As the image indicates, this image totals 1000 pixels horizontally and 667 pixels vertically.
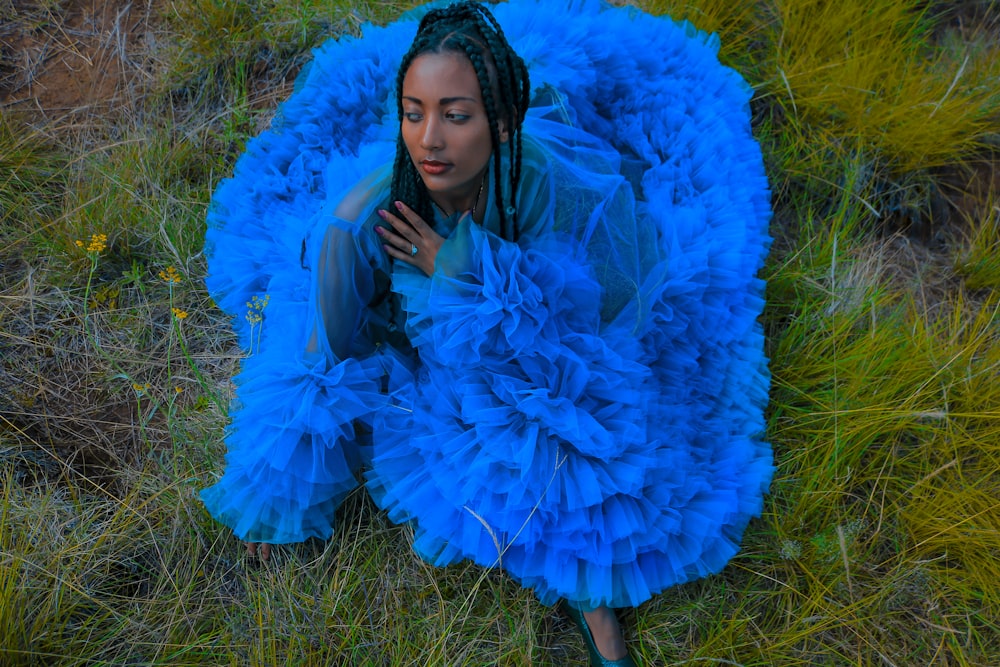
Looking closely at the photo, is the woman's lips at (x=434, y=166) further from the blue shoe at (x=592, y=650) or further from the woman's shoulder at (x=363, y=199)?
the blue shoe at (x=592, y=650)

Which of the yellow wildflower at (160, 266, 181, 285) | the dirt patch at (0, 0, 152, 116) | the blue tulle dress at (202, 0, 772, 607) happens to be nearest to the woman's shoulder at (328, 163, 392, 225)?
the blue tulle dress at (202, 0, 772, 607)

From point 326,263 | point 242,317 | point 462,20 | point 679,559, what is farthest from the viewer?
point 242,317

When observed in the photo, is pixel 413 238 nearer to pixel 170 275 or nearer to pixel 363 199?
pixel 363 199

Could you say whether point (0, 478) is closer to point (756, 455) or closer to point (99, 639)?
point (99, 639)

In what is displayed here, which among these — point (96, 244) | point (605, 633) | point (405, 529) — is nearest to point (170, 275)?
point (96, 244)

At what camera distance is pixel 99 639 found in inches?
82.0

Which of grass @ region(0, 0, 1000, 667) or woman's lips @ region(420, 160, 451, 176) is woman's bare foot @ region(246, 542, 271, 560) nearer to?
grass @ region(0, 0, 1000, 667)

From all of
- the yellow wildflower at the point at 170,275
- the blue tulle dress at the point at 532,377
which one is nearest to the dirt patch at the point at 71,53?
the yellow wildflower at the point at 170,275

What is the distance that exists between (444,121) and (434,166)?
11cm

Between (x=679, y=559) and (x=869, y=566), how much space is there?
2.08ft

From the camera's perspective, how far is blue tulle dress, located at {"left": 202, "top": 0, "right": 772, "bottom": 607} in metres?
1.98

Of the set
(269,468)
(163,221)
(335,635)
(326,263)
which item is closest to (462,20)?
(326,263)

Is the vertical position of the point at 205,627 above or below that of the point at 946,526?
below

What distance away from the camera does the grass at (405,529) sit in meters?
2.14
